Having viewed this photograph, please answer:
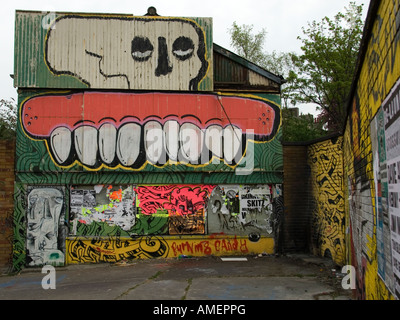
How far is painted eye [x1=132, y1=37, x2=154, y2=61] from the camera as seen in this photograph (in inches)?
464

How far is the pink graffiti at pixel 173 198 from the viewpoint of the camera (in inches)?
459

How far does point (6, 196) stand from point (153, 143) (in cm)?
452

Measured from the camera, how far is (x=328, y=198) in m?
10.7

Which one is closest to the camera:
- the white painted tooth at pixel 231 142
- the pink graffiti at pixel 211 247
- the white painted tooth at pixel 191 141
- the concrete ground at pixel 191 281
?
the concrete ground at pixel 191 281

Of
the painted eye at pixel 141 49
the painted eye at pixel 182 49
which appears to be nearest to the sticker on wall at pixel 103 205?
the painted eye at pixel 141 49

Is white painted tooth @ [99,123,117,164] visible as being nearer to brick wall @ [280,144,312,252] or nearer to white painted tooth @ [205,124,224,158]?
white painted tooth @ [205,124,224,158]

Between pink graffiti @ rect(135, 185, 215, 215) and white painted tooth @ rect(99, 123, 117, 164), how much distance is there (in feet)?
4.16

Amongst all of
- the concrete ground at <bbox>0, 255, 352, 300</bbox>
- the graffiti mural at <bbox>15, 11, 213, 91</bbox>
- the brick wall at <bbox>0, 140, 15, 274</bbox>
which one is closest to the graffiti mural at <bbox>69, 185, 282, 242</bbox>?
the concrete ground at <bbox>0, 255, 352, 300</bbox>

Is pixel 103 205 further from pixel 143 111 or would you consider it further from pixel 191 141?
pixel 191 141

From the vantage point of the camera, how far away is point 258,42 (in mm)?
29719

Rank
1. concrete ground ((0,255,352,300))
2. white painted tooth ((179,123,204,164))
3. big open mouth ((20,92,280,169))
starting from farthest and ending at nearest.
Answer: white painted tooth ((179,123,204,164)), big open mouth ((20,92,280,169)), concrete ground ((0,255,352,300))

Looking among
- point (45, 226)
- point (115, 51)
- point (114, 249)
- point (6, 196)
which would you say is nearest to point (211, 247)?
point (114, 249)

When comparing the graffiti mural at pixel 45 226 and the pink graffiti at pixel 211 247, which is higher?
the graffiti mural at pixel 45 226

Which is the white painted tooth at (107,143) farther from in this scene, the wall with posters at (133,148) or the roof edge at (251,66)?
the roof edge at (251,66)
